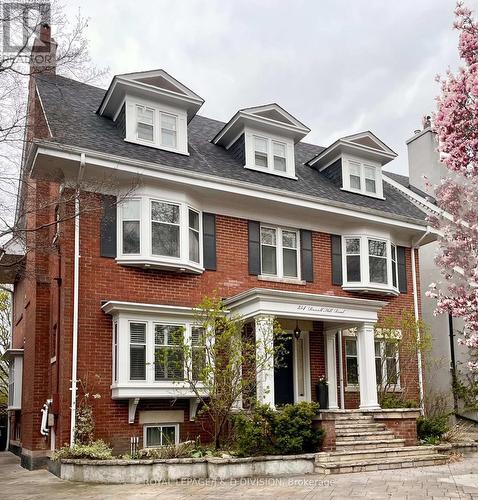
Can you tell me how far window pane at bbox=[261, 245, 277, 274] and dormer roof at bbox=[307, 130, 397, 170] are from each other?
4.08 m

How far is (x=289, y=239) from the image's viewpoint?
17031mm

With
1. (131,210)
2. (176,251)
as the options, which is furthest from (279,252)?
(131,210)

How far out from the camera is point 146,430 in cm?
1393

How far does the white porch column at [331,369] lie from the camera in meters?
16.6

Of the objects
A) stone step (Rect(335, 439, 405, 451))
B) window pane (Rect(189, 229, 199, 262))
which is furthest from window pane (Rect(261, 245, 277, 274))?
stone step (Rect(335, 439, 405, 451))

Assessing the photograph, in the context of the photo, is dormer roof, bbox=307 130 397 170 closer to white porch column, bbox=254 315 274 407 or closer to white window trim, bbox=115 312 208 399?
white porch column, bbox=254 315 274 407

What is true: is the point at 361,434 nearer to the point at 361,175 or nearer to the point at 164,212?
the point at 164,212

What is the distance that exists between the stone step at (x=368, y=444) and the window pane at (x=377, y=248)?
18.4 feet

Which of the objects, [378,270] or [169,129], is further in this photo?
[378,270]

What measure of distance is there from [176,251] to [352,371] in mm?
6123

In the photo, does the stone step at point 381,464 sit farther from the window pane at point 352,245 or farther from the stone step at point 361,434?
the window pane at point 352,245

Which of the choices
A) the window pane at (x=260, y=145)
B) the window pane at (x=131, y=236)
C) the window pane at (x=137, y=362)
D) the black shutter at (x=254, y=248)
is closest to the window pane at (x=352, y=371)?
the black shutter at (x=254, y=248)

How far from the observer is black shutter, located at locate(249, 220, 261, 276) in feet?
53.1

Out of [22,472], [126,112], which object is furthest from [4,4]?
[22,472]
